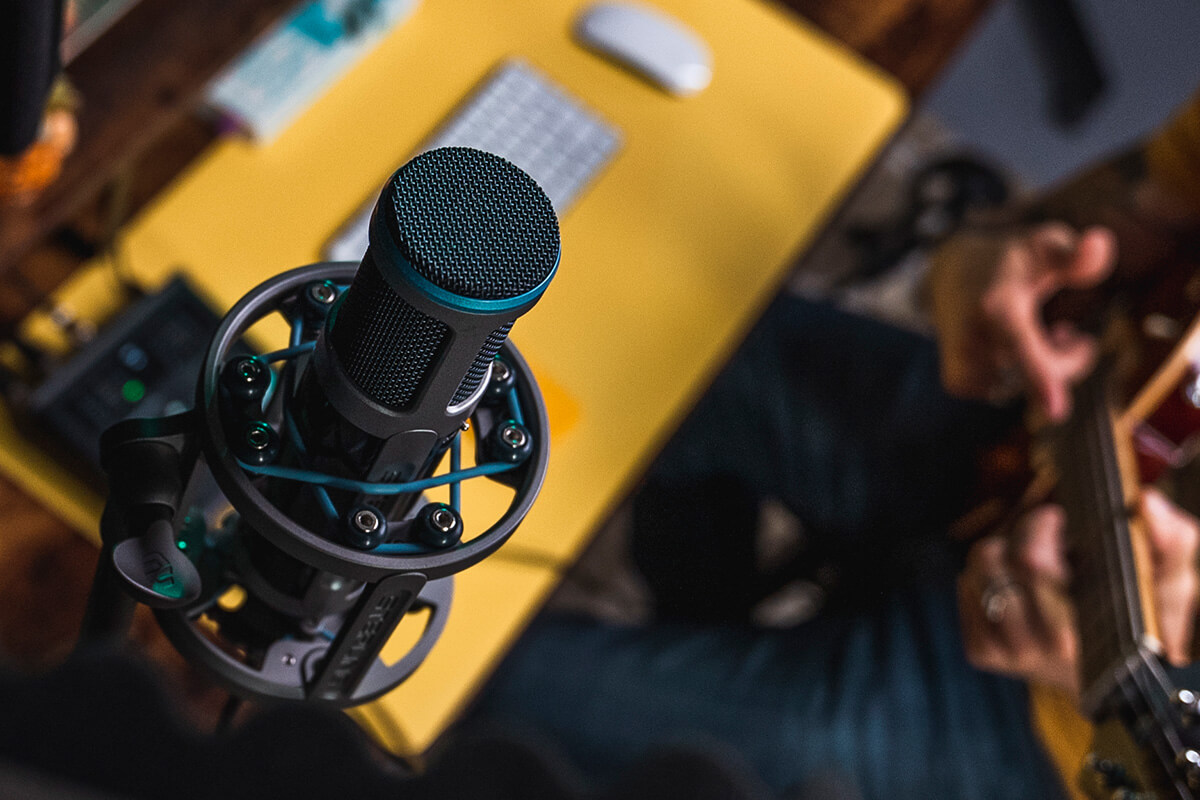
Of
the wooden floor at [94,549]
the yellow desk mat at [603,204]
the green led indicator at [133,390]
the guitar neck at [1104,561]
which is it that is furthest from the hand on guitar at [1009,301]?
the green led indicator at [133,390]

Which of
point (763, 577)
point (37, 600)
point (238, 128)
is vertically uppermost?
point (238, 128)

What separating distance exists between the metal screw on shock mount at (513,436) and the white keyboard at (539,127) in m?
0.65

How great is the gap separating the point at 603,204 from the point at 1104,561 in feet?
1.96

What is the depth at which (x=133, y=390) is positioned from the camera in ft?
2.36

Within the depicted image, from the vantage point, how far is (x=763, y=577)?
103 centimetres

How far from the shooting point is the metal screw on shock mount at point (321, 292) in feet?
0.81

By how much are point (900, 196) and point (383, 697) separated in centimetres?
176

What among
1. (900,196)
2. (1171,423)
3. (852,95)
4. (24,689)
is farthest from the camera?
(900,196)

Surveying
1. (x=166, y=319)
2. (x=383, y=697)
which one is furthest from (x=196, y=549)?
(x=166, y=319)

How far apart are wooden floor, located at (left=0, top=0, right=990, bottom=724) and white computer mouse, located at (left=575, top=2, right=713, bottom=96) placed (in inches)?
18.8

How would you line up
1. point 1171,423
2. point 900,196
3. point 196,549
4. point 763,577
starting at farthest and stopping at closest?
point 900,196
point 763,577
point 1171,423
point 196,549

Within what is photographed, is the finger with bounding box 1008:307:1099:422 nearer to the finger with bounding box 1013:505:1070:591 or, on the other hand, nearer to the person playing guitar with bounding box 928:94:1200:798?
the person playing guitar with bounding box 928:94:1200:798

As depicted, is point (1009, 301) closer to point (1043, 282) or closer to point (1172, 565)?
point (1043, 282)

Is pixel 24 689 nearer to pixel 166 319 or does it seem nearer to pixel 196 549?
pixel 196 549
